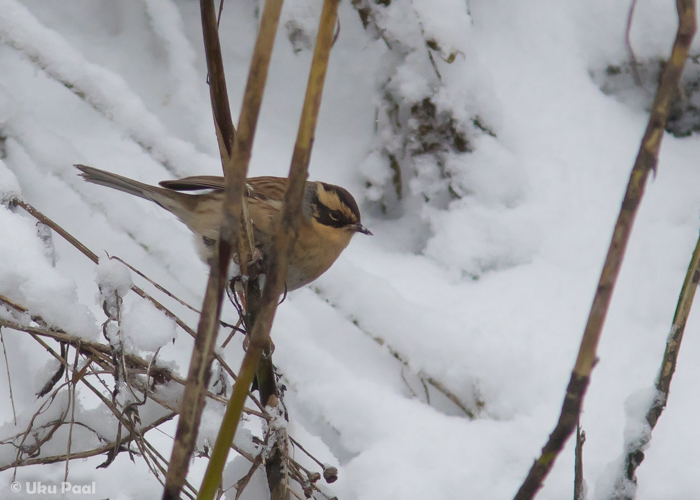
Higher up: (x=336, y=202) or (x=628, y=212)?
(x=336, y=202)

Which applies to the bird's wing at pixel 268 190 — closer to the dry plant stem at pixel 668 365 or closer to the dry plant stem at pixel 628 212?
the dry plant stem at pixel 668 365

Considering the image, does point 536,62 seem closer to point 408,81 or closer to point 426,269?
point 408,81

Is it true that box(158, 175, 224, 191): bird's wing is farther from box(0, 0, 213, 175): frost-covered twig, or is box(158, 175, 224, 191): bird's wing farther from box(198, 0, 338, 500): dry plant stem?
box(198, 0, 338, 500): dry plant stem

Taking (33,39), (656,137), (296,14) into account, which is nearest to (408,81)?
(296,14)

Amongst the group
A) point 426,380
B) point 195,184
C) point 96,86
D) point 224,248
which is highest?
point 96,86

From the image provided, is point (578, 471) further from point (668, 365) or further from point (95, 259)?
point (95, 259)

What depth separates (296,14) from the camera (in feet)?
11.8

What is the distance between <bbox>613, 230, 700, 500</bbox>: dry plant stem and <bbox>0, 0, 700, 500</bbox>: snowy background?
53cm

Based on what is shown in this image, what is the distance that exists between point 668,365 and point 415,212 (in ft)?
7.01

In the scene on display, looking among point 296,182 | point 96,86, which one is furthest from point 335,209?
point 296,182

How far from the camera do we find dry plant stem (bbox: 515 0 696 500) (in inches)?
25.2

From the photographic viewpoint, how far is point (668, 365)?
151 centimetres

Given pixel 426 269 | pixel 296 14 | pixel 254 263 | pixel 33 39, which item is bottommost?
pixel 254 263

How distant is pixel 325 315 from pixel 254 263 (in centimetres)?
150
